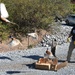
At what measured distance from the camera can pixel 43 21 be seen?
17875 mm

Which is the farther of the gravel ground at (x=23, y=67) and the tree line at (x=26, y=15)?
the tree line at (x=26, y=15)

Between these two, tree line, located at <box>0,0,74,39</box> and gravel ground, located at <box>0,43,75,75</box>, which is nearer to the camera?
gravel ground, located at <box>0,43,75,75</box>

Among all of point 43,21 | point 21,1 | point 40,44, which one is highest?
point 21,1

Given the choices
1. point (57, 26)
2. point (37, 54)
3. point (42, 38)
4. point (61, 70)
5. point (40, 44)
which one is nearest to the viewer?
point (61, 70)

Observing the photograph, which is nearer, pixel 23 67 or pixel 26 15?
pixel 23 67

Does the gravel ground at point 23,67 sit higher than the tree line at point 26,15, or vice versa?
the tree line at point 26,15

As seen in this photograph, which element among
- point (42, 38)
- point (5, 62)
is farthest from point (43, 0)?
point (5, 62)

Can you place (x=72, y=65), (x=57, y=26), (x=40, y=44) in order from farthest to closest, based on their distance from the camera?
1. (x=57, y=26)
2. (x=40, y=44)
3. (x=72, y=65)

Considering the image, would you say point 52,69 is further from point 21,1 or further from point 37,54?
point 21,1

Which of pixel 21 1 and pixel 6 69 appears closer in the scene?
pixel 6 69

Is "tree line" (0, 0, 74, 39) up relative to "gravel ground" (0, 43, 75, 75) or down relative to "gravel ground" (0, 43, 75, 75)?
up

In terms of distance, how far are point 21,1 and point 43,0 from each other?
2.76 m

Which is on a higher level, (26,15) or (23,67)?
(26,15)

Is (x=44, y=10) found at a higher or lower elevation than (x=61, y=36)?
higher
